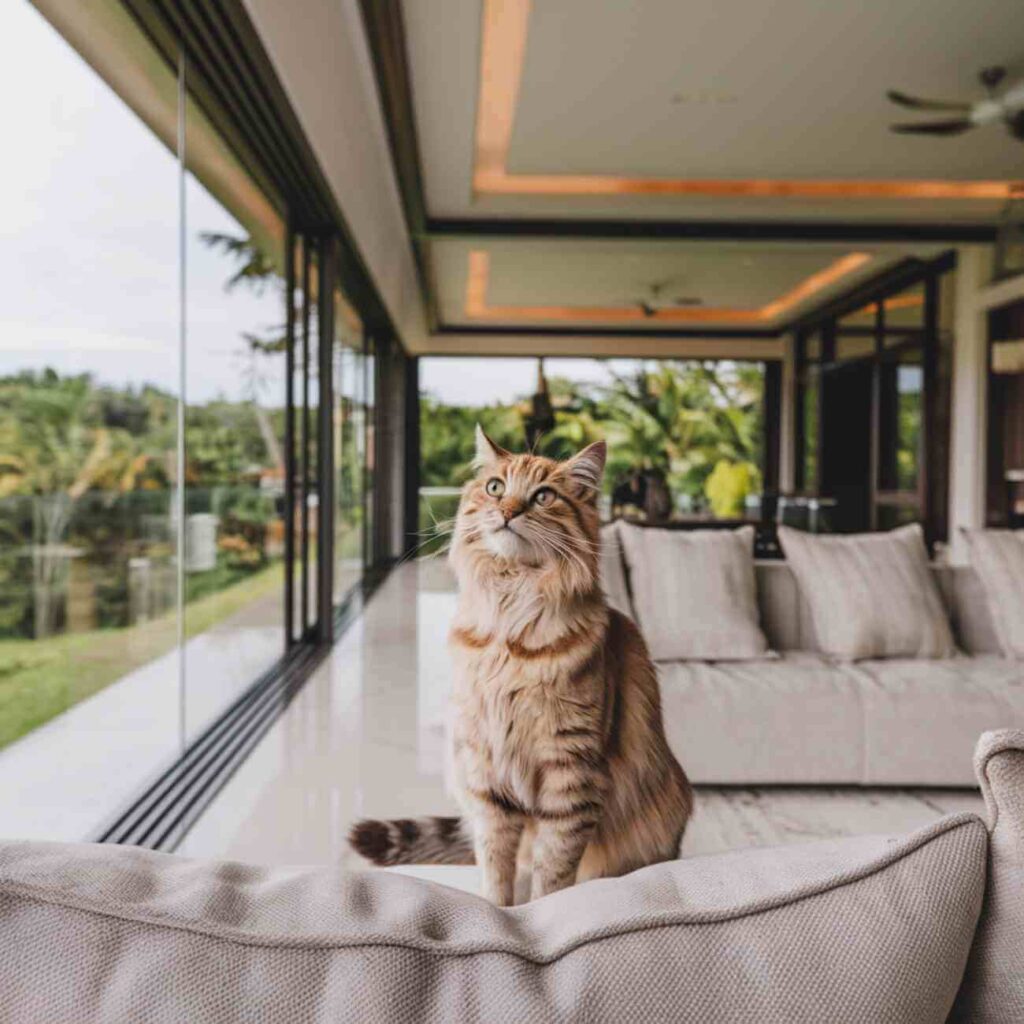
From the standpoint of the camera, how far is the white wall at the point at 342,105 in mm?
3158

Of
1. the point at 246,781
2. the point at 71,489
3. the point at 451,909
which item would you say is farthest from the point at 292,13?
the point at 451,909

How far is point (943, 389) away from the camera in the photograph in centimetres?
845

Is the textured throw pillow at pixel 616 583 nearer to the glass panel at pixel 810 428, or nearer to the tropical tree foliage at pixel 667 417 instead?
the tropical tree foliage at pixel 667 417

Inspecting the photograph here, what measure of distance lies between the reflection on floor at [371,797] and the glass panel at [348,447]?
228 cm

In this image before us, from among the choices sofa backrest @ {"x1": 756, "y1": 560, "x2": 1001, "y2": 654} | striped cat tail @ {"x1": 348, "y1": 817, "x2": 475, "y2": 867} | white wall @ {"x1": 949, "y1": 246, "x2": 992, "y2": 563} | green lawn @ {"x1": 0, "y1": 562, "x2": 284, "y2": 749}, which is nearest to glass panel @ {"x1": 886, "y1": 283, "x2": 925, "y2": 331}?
white wall @ {"x1": 949, "y1": 246, "x2": 992, "y2": 563}

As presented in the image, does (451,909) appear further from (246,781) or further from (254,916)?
(246,781)

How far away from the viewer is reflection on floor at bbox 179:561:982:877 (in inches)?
102

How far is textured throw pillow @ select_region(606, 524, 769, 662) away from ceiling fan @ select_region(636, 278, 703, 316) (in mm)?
7035

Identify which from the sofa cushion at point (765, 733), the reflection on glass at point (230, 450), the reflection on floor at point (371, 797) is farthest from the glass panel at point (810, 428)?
the sofa cushion at point (765, 733)

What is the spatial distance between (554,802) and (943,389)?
8453 millimetres

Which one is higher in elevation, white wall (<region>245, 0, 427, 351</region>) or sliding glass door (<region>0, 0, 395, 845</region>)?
white wall (<region>245, 0, 427, 351</region>)

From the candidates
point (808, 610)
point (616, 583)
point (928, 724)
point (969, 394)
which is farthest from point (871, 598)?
point (969, 394)

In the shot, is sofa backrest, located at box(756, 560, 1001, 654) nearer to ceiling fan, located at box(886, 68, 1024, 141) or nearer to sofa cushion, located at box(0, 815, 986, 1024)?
ceiling fan, located at box(886, 68, 1024, 141)

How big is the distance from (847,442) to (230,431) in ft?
26.1
